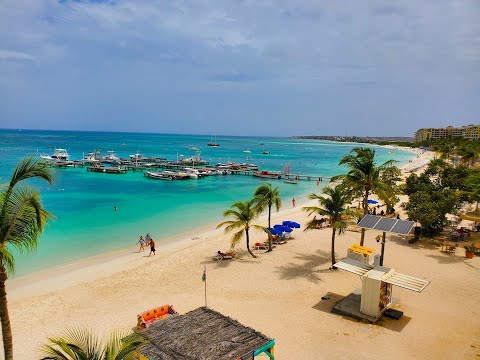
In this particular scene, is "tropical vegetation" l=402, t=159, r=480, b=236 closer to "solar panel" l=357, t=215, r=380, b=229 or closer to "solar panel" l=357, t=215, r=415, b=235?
"solar panel" l=357, t=215, r=415, b=235

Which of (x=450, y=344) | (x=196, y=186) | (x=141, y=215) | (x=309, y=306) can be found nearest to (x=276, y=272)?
(x=309, y=306)

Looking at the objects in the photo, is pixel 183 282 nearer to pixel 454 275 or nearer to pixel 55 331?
pixel 55 331

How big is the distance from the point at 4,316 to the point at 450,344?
11.3 meters

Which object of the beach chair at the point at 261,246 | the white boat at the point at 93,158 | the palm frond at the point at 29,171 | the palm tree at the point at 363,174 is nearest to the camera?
the palm frond at the point at 29,171

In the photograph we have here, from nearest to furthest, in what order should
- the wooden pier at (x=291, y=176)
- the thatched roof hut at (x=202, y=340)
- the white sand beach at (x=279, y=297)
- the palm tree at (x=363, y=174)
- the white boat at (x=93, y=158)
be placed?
the thatched roof hut at (x=202, y=340) → the white sand beach at (x=279, y=297) → the palm tree at (x=363, y=174) → the wooden pier at (x=291, y=176) → the white boat at (x=93, y=158)

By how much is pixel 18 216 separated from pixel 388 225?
464 inches

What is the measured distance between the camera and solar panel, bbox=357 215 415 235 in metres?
12.6

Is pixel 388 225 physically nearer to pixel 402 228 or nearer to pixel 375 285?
pixel 402 228

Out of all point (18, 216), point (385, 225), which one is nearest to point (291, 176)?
point (385, 225)

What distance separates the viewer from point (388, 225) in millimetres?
12969

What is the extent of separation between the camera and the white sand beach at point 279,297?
10297mm

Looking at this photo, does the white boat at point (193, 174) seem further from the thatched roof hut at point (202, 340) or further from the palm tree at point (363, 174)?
the thatched roof hut at point (202, 340)

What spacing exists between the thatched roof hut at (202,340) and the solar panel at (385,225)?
6460 mm

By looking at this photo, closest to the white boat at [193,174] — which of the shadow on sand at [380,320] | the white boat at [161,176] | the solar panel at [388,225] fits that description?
the white boat at [161,176]
